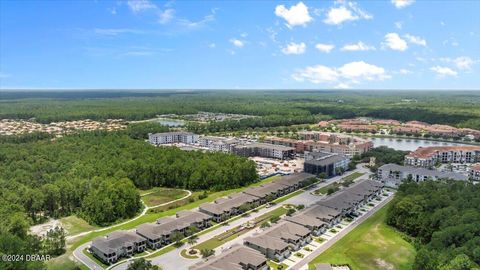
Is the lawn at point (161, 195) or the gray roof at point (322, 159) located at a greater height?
the gray roof at point (322, 159)

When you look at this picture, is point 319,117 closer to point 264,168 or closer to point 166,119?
point 166,119

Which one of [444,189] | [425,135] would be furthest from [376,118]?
[444,189]

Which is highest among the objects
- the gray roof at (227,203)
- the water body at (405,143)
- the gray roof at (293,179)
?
the gray roof at (293,179)

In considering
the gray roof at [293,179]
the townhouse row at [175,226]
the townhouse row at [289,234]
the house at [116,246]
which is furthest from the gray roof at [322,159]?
the house at [116,246]

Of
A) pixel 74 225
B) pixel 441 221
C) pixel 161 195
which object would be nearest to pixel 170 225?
pixel 74 225

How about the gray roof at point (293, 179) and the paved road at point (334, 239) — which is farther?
the gray roof at point (293, 179)

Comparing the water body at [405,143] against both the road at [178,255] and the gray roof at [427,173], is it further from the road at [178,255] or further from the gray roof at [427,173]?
the road at [178,255]

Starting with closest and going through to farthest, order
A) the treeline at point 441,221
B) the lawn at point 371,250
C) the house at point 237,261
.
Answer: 1. the treeline at point 441,221
2. the house at point 237,261
3. the lawn at point 371,250
